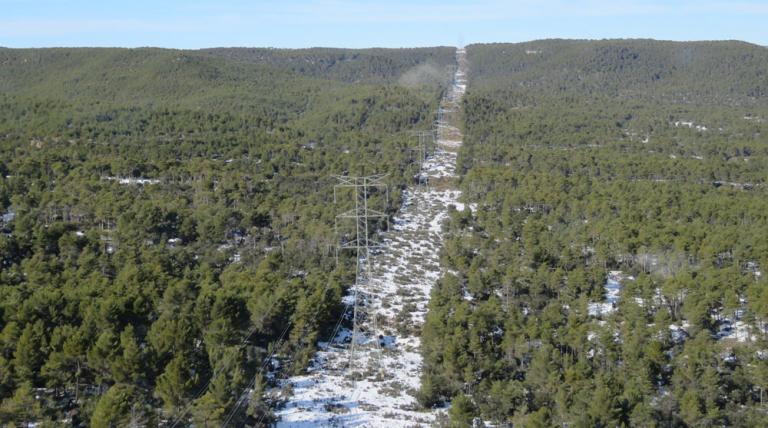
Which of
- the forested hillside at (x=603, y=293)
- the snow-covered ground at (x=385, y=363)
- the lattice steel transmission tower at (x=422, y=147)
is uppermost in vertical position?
the lattice steel transmission tower at (x=422, y=147)

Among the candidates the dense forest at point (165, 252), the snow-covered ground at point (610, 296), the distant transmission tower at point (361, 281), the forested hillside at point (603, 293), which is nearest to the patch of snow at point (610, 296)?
the snow-covered ground at point (610, 296)

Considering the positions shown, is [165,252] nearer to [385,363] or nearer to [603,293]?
[385,363]

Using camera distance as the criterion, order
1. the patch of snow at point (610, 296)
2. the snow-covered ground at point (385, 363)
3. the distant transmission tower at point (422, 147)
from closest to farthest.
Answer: the snow-covered ground at point (385, 363) < the patch of snow at point (610, 296) < the distant transmission tower at point (422, 147)

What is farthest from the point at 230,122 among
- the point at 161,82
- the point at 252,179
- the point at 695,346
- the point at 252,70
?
the point at 695,346

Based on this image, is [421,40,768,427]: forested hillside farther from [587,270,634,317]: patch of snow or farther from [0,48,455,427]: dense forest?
[0,48,455,427]: dense forest

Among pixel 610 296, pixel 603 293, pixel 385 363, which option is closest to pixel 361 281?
pixel 385 363

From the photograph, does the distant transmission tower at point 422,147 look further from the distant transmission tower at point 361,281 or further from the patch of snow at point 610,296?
the patch of snow at point 610,296

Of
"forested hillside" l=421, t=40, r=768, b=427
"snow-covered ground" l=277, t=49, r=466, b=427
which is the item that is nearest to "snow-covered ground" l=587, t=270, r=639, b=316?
"forested hillside" l=421, t=40, r=768, b=427

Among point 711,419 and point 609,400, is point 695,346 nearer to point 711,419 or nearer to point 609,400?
point 711,419
